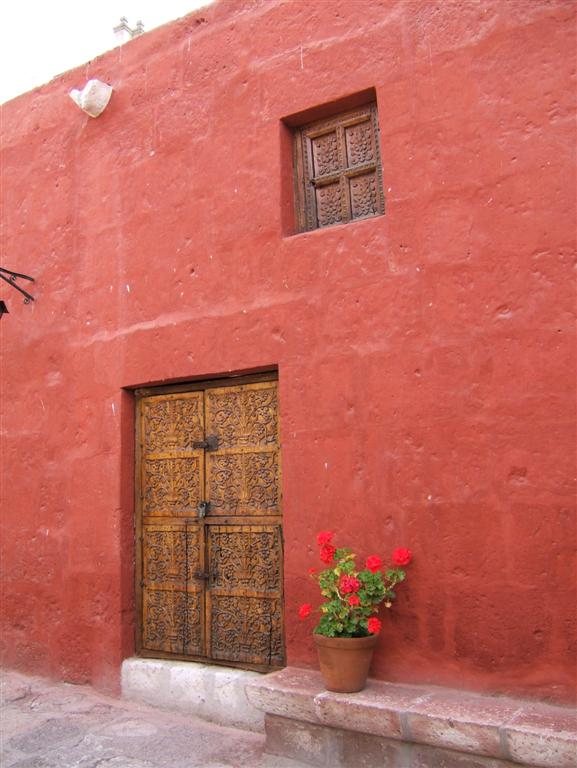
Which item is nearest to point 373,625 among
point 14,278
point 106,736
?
point 106,736

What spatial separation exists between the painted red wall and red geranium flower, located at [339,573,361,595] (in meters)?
0.33

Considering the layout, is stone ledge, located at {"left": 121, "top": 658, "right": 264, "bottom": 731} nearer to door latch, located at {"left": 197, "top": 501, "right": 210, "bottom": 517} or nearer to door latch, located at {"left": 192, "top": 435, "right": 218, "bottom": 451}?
door latch, located at {"left": 197, "top": 501, "right": 210, "bottom": 517}

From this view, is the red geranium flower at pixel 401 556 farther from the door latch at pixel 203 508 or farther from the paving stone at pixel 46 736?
the paving stone at pixel 46 736

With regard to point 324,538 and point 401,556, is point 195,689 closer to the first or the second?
point 324,538

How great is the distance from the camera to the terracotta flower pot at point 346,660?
141 inches

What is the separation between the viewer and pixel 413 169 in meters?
4.11

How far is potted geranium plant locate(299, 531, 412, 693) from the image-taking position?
11.8ft

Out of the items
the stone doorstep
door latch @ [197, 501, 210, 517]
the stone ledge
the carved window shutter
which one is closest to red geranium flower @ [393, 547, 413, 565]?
the stone doorstep

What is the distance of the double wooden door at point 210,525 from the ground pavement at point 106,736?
15.7 inches

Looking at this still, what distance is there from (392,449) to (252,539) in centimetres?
110

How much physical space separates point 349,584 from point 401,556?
31 cm

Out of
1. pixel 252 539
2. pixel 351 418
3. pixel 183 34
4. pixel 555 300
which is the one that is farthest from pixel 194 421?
pixel 183 34

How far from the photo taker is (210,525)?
469 cm

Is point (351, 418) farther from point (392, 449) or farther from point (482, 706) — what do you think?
point (482, 706)
